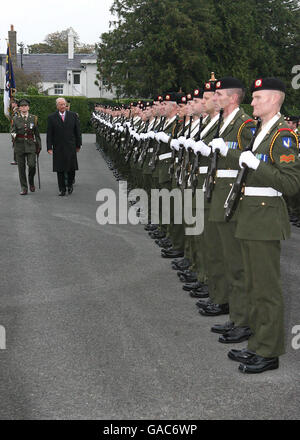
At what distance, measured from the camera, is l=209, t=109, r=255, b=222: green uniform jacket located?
5.25 m

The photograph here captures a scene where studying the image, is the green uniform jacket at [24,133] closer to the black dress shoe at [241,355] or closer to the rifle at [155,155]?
the rifle at [155,155]

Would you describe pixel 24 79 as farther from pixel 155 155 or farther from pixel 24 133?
pixel 155 155

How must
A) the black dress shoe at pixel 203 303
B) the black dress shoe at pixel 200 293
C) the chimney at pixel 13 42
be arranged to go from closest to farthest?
the black dress shoe at pixel 203 303 → the black dress shoe at pixel 200 293 → the chimney at pixel 13 42

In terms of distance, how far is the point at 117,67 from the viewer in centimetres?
5034

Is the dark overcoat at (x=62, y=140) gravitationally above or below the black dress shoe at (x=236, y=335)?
above

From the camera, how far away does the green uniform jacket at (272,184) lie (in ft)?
14.3

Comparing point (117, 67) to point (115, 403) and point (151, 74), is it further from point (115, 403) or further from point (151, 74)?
point (115, 403)

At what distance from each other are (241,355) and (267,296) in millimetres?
527

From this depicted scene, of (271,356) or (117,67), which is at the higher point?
(117,67)

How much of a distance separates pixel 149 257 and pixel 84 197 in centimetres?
580

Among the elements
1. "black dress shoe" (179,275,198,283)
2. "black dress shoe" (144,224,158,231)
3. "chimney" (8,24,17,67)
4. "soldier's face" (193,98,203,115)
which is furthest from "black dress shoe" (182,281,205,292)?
"chimney" (8,24,17,67)

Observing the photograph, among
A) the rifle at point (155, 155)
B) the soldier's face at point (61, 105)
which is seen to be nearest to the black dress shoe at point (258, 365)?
the rifle at point (155, 155)

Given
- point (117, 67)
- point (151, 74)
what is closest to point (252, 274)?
point (151, 74)

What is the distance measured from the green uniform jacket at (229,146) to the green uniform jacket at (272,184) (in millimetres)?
494
